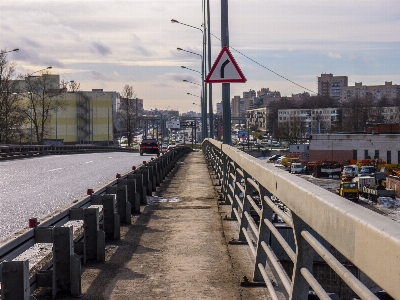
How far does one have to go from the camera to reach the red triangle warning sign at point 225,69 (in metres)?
12.6

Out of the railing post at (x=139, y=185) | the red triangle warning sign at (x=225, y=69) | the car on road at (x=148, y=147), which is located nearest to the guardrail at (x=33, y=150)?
the car on road at (x=148, y=147)

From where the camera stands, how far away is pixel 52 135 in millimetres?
111438

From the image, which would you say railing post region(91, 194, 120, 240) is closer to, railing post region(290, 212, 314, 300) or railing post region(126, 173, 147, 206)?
railing post region(126, 173, 147, 206)

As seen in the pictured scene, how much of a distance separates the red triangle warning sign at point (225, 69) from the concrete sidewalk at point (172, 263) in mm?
2378

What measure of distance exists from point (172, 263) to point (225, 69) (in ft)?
18.5

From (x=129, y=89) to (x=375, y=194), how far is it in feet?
246

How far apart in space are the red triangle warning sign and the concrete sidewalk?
238 centimetres

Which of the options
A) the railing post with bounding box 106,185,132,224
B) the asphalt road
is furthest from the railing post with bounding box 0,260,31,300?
the asphalt road

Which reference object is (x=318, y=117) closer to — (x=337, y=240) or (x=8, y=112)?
(x=8, y=112)

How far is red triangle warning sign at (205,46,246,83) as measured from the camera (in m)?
12.6

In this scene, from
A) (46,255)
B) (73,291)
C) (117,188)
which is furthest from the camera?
(117,188)

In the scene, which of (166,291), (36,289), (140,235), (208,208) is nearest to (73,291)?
(36,289)

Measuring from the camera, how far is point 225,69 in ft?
41.5

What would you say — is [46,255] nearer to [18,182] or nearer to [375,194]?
[18,182]
